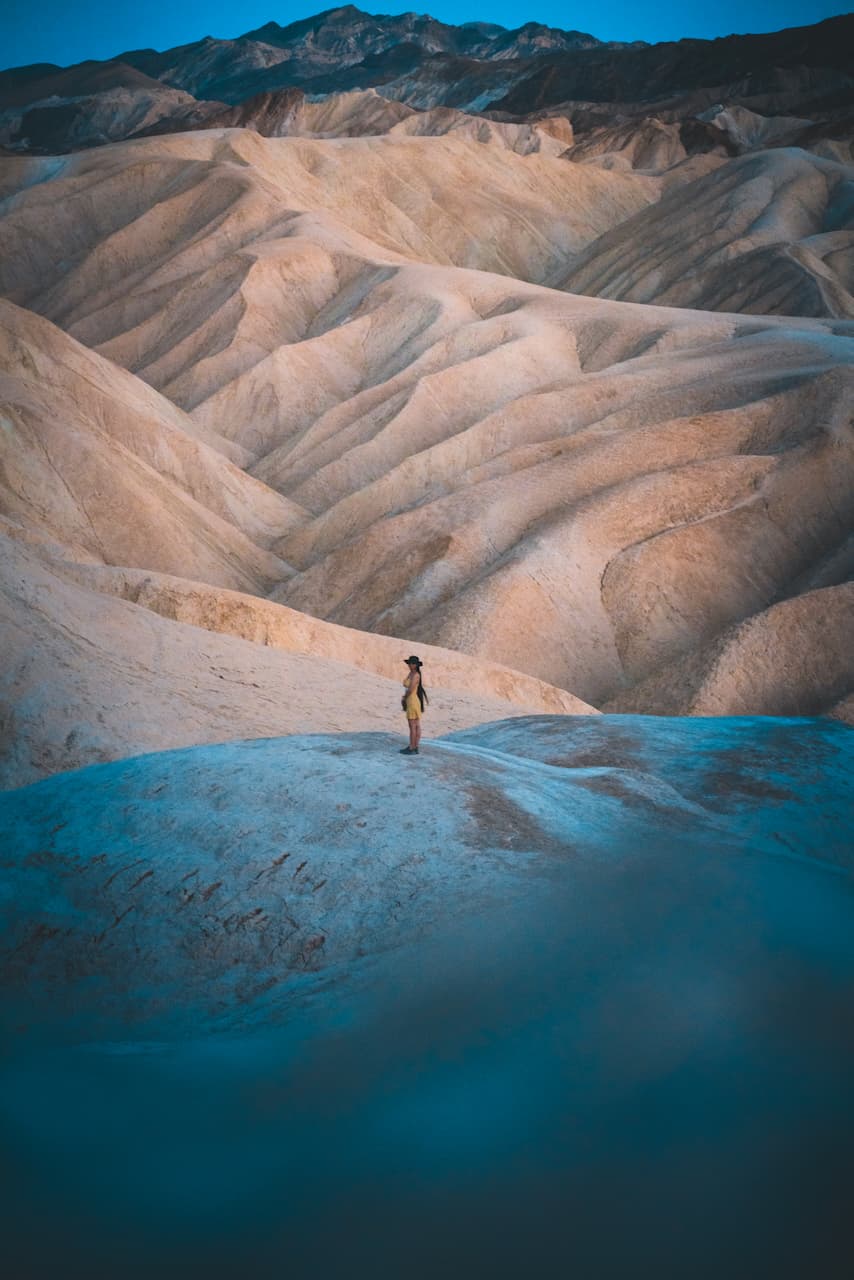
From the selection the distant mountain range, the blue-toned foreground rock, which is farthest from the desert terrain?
the distant mountain range

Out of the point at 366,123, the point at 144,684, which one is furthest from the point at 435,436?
the point at 366,123

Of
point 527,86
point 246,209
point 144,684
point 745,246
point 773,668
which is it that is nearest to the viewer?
point 144,684

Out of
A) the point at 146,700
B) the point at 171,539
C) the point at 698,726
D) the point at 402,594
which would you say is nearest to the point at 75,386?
the point at 171,539

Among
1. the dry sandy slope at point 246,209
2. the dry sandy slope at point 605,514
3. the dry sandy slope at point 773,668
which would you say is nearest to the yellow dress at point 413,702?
the dry sandy slope at point 773,668

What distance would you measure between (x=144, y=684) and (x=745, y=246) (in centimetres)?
4706

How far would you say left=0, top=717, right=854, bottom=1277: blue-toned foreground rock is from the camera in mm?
4785

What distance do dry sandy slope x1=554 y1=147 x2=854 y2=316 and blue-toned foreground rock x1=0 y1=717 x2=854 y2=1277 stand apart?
38351mm

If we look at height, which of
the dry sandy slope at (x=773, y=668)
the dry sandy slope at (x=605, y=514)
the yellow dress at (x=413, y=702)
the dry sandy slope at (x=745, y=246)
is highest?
the dry sandy slope at (x=745, y=246)

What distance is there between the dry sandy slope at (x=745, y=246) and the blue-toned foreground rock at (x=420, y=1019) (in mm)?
38351

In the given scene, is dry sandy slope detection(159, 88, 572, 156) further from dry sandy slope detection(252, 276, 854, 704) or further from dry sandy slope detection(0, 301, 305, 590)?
dry sandy slope detection(0, 301, 305, 590)

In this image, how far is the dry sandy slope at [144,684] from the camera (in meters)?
10.5

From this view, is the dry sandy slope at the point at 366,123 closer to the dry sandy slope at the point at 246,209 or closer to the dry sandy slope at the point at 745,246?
the dry sandy slope at the point at 246,209

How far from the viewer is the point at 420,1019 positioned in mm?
6082

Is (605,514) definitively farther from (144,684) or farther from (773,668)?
(144,684)
